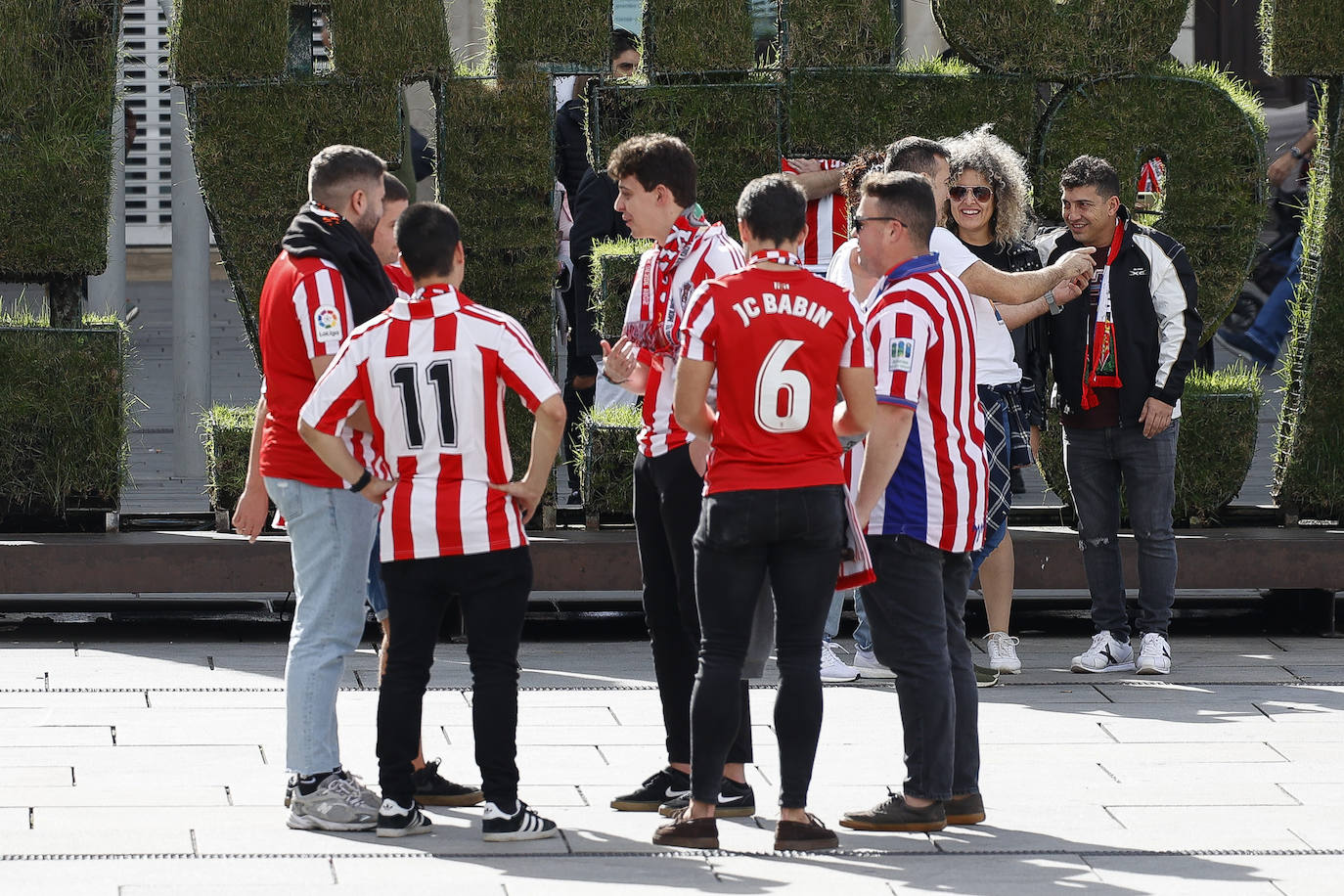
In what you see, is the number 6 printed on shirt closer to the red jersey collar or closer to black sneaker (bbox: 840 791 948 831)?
the red jersey collar

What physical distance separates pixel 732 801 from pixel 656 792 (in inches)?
8.7

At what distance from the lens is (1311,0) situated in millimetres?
8023

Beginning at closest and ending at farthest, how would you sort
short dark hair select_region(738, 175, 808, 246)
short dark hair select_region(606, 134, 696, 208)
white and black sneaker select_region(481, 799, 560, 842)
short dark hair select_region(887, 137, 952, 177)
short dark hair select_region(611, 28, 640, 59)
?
short dark hair select_region(738, 175, 808, 246) < white and black sneaker select_region(481, 799, 560, 842) < short dark hair select_region(606, 134, 696, 208) < short dark hair select_region(887, 137, 952, 177) < short dark hair select_region(611, 28, 640, 59)

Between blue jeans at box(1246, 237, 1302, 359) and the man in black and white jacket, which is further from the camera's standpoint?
blue jeans at box(1246, 237, 1302, 359)

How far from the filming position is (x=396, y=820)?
499cm

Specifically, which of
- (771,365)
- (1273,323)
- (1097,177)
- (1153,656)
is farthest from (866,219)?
(1273,323)

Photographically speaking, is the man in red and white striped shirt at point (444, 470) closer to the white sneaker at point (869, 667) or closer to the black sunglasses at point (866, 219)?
the black sunglasses at point (866, 219)

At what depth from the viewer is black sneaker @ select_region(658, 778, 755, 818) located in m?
5.25

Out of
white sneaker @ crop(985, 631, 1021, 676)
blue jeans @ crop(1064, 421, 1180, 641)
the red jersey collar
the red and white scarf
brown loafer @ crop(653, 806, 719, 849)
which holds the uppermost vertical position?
the red jersey collar

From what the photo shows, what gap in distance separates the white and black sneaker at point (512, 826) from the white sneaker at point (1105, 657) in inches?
111

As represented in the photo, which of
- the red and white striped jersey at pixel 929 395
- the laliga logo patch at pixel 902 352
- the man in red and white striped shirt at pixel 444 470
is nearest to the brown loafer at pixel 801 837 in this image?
the man in red and white striped shirt at pixel 444 470

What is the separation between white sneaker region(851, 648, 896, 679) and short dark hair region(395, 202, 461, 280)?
2.79 m

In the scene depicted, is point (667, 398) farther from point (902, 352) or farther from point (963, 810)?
point (963, 810)

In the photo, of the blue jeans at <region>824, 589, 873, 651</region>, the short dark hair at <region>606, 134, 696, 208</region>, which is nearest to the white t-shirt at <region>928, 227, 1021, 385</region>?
the blue jeans at <region>824, 589, 873, 651</region>
